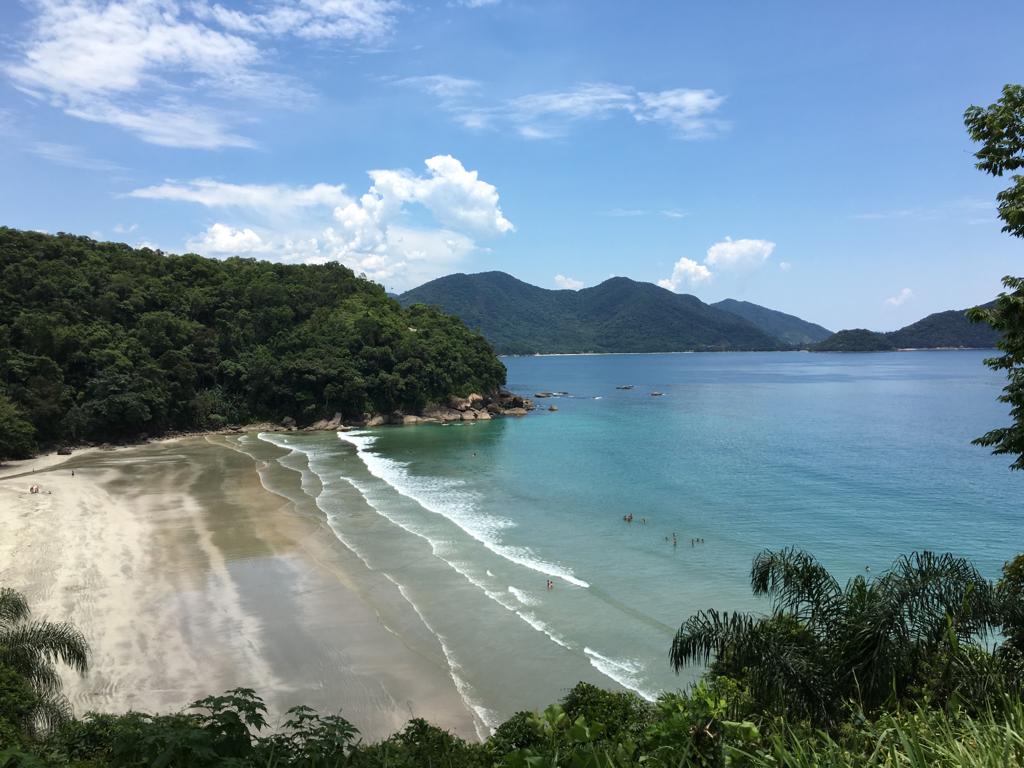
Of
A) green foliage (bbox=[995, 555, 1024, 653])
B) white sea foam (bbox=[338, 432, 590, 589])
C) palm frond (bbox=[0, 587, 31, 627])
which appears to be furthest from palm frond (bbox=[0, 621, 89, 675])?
green foliage (bbox=[995, 555, 1024, 653])

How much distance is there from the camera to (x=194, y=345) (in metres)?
70.6

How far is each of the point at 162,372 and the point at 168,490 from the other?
27.1 meters

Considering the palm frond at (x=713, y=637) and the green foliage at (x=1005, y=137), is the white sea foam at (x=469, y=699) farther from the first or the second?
the green foliage at (x=1005, y=137)

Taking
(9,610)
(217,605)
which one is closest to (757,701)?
(9,610)

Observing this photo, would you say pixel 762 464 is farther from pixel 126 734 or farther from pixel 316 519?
pixel 126 734

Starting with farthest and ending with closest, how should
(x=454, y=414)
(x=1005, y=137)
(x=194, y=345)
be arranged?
(x=454, y=414) < (x=194, y=345) < (x=1005, y=137)

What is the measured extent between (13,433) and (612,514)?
4570 cm

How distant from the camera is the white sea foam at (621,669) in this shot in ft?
53.7

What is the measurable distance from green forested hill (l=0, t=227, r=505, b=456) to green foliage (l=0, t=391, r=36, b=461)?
1.07 feet

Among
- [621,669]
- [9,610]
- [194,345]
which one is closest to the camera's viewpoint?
[9,610]

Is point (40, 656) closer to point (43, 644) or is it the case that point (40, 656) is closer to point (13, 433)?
point (43, 644)

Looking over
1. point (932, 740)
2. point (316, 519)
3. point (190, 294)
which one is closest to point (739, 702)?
point (932, 740)

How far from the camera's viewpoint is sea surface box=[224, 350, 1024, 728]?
63.7ft

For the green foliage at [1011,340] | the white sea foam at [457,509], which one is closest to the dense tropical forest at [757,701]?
the green foliage at [1011,340]
